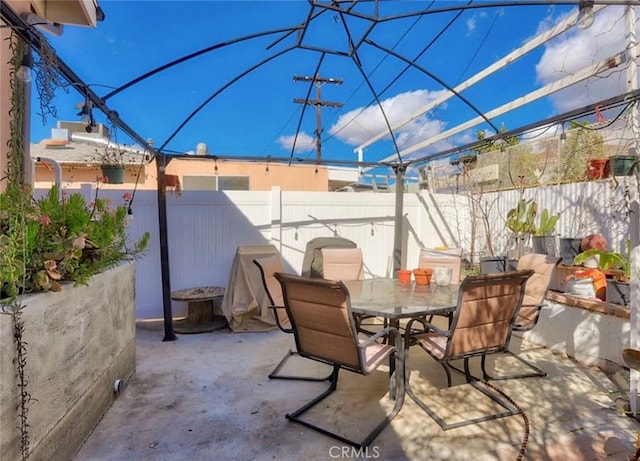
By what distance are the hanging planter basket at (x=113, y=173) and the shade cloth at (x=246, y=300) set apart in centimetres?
175

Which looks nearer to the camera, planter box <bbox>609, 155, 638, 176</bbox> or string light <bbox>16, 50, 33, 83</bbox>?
string light <bbox>16, 50, 33, 83</bbox>

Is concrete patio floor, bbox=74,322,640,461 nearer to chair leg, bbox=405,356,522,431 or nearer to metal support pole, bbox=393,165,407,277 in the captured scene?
chair leg, bbox=405,356,522,431

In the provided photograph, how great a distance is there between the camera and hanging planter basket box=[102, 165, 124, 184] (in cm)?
432

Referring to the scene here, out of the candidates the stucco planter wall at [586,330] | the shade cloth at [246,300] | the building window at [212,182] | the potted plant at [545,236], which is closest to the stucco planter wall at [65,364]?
the shade cloth at [246,300]

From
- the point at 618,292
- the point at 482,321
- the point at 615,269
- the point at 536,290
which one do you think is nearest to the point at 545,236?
the point at 615,269

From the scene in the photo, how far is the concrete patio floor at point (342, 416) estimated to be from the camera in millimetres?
2330

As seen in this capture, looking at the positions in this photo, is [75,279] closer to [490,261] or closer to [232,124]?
[490,261]

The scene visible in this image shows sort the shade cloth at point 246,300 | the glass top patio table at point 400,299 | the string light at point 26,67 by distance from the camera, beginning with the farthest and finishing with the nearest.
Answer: the shade cloth at point 246,300, the glass top patio table at point 400,299, the string light at point 26,67

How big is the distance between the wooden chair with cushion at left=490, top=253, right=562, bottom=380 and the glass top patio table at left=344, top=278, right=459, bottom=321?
678 mm

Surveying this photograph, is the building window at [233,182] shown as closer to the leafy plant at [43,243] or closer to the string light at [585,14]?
the leafy plant at [43,243]

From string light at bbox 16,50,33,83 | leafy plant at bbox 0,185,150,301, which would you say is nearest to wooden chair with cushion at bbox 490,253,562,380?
leafy plant at bbox 0,185,150,301

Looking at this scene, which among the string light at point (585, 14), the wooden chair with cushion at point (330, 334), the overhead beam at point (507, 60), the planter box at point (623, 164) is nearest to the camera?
the string light at point (585, 14)

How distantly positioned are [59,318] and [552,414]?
130 inches

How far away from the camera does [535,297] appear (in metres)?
3.62
